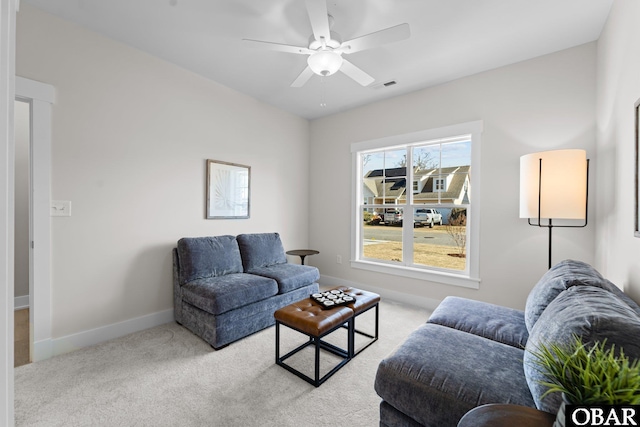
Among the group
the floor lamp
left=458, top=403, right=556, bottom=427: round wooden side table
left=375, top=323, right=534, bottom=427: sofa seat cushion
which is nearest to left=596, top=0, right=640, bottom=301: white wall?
the floor lamp

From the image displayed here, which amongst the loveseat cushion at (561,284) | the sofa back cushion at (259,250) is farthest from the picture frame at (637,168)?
the sofa back cushion at (259,250)

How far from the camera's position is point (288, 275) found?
2.98 metres

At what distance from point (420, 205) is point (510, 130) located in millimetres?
1257

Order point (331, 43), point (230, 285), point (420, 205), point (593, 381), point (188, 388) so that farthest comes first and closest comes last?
point (420, 205)
point (230, 285)
point (331, 43)
point (188, 388)
point (593, 381)

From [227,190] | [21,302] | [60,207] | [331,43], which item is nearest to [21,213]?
[21,302]

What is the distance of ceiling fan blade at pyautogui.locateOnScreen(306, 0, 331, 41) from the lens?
62.4 inches

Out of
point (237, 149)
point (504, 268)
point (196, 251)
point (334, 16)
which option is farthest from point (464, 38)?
point (196, 251)

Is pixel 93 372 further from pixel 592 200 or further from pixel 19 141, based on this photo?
pixel 592 200

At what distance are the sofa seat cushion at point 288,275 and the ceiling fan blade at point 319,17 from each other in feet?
7.46

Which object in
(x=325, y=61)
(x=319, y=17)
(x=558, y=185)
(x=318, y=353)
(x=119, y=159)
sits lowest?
(x=318, y=353)

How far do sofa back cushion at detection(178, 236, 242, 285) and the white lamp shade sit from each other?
290cm

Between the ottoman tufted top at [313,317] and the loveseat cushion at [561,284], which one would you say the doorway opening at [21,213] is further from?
the loveseat cushion at [561,284]

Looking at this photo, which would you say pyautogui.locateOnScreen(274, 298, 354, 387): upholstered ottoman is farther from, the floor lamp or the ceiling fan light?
the ceiling fan light

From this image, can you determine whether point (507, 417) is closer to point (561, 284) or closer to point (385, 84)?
point (561, 284)
